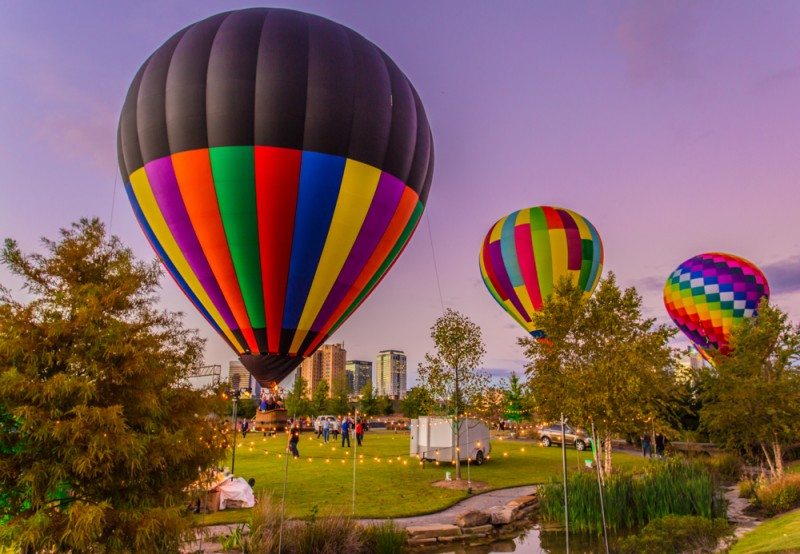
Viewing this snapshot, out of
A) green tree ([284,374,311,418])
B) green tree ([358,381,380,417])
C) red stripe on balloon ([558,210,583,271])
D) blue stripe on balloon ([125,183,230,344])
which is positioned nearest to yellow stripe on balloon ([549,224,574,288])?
red stripe on balloon ([558,210,583,271])

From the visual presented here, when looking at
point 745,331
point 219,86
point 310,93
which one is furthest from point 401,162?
point 745,331

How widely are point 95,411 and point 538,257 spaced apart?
24.4 m

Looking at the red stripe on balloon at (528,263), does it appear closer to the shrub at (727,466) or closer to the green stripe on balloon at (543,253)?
the green stripe on balloon at (543,253)

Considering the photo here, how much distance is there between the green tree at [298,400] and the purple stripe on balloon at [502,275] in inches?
1463

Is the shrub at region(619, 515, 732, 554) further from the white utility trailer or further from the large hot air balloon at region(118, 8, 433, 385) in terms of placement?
the white utility trailer

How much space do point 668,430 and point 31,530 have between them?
540 inches

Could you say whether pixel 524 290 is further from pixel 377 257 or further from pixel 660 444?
pixel 377 257

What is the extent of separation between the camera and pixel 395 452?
90.4 ft

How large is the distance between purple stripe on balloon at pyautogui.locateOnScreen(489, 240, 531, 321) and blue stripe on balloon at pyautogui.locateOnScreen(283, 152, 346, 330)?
17.0m

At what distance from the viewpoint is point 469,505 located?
47.5ft

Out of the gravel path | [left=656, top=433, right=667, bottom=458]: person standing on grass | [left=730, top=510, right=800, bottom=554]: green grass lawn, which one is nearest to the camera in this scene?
[left=730, top=510, right=800, bottom=554]: green grass lawn

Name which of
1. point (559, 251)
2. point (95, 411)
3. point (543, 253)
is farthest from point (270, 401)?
point (559, 251)

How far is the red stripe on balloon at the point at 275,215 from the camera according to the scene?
517 inches

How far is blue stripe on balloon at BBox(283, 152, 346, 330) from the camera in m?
13.4
